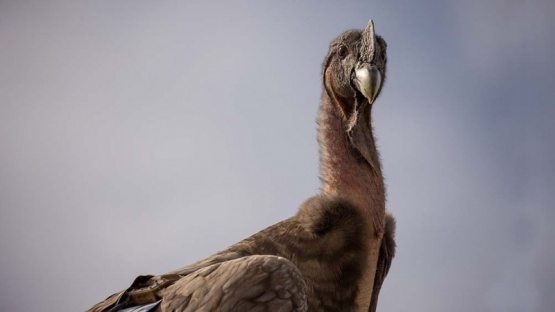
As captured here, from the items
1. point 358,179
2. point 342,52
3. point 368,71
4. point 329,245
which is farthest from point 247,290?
point 342,52

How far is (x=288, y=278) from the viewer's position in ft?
19.3

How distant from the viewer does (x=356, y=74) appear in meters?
6.78

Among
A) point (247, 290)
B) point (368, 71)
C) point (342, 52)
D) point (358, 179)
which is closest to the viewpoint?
point (247, 290)

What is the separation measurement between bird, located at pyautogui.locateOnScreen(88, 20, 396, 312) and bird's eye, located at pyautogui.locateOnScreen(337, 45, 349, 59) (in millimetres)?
12

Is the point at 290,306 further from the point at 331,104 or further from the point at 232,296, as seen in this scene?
the point at 331,104

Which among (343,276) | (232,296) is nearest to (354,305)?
(343,276)

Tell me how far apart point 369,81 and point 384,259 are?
5.55 feet

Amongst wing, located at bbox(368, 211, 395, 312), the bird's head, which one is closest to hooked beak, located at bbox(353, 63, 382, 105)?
the bird's head

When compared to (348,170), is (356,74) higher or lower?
higher

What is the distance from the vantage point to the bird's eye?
708 centimetres

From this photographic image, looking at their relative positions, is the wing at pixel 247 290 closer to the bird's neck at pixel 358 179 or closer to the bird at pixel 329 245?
Answer: the bird at pixel 329 245

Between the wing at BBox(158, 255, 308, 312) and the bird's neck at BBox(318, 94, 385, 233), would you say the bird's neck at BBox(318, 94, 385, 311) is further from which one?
the wing at BBox(158, 255, 308, 312)

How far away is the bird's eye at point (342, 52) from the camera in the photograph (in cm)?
708

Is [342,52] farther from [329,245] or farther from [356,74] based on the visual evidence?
[329,245]
